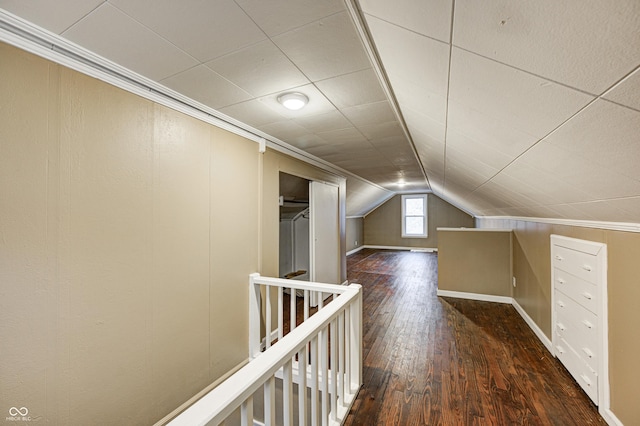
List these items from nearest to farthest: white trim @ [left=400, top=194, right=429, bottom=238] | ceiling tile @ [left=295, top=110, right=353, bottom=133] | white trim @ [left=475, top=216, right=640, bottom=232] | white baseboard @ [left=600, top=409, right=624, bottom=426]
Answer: white trim @ [left=475, top=216, right=640, bottom=232] < white baseboard @ [left=600, top=409, right=624, bottom=426] < ceiling tile @ [left=295, top=110, right=353, bottom=133] < white trim @ [left=400, top=194, right=429, bottom=238]

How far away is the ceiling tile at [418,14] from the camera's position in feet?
2.54

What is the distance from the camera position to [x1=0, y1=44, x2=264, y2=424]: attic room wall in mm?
1103

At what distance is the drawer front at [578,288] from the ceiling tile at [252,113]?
255 centimetres

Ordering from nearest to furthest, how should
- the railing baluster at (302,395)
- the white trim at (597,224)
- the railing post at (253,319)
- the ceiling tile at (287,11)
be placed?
the ceiling tile at (287,11)
the railing baluster at (302,395)
the white trim at (597,224)
the railing post at (253,319)

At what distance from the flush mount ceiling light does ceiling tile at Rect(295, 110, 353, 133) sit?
0.28 m

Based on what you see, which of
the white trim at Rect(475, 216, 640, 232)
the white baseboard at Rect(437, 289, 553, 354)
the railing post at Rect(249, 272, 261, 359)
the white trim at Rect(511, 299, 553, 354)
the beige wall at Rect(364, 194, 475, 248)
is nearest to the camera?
the white trim at Rect(475, 216, 640, 232)

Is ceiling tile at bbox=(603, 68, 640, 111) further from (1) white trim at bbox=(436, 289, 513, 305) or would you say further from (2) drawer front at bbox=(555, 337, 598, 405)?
(1) white trim at bbox=(436, 289, 513, 305)

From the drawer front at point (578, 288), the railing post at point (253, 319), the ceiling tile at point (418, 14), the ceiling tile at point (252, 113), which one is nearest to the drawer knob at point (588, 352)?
the drawer front at point (578, 288)

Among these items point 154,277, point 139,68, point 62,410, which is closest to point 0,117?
point 139,68

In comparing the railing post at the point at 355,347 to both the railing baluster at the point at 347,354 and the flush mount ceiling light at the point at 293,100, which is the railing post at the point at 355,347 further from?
the flush mount ceiling light at the point at 293,100

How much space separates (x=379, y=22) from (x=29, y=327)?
1.92 m

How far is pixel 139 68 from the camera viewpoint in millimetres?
1392

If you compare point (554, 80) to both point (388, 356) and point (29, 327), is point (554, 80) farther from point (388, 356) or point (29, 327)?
point (388, 356)

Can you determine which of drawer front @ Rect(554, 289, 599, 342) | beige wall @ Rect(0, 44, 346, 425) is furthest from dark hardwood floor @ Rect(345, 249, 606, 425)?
beige wall @ Rect(0, 44, 346, 425)
